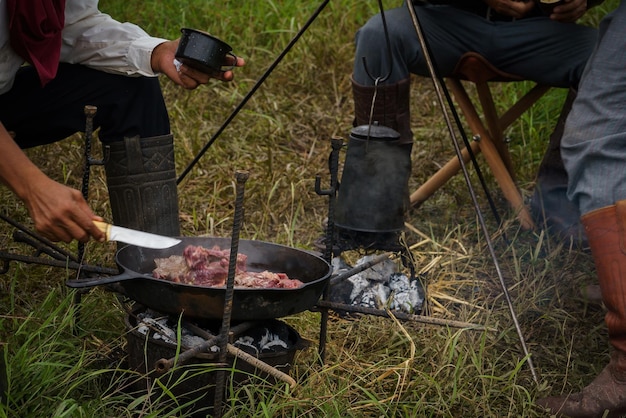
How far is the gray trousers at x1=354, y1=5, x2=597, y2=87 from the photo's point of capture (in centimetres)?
441

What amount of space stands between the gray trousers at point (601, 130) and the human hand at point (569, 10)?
0.65 metres

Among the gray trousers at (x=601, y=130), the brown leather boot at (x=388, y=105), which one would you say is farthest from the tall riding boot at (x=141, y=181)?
the gray trousers at (x=601, y=130)

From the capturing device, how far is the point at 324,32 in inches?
259

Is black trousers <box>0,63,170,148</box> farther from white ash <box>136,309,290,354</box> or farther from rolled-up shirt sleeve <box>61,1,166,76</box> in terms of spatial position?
white ash <box>136,309,290,354</box>

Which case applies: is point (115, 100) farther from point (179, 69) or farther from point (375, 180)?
point (375, 180)

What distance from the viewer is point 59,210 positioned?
8.63 feet

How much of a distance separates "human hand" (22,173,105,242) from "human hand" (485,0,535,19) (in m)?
2.56

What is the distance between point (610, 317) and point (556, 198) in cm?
158

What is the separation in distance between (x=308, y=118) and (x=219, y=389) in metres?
3.59

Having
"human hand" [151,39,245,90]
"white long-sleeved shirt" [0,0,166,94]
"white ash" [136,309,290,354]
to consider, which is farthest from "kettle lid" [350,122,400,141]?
"white ash" [136,309,290,354]

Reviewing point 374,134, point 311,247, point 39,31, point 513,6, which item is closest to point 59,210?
point 39,31

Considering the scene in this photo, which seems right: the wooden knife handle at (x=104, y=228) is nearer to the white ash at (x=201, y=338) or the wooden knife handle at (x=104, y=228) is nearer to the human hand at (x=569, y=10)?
the white ash at (x=201, y=338)

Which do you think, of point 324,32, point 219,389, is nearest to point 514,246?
point 219,389

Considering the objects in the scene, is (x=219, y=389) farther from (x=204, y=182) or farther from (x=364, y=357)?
(x=204, y=182)
